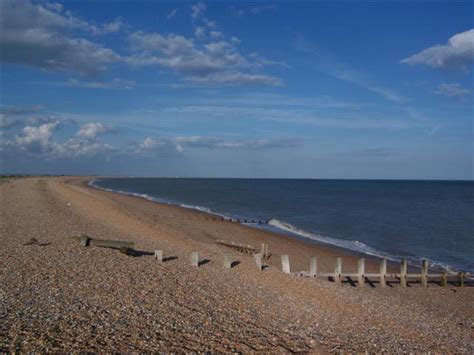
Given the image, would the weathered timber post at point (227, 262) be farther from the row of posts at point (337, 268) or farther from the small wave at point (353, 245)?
the small wave at point (353, 245)

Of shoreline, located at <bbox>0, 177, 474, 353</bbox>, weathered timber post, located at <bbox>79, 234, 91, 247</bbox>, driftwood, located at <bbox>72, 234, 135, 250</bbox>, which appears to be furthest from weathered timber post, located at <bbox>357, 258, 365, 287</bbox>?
weathered timber post, located at <bbox>79, 234, 91, 247</bbox>

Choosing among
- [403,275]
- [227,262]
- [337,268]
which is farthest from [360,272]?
[227,262]

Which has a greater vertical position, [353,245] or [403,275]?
[403,275]

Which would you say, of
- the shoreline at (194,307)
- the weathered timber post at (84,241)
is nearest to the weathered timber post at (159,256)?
the shoreline at (194,307)

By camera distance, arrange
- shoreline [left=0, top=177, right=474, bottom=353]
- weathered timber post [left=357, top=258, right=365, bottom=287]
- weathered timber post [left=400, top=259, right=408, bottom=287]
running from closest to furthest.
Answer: shoreline [left=0, top=177, right=474, bottom=353], weathered timber post [left=357, top=258, right=365, bottom=287], weathered timber post [left=400, top=259, right=408, bottom=287]

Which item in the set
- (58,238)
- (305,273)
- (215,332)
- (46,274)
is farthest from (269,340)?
(58,238)

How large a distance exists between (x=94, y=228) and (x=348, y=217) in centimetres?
3366

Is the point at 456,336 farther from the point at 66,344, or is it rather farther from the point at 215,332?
the point at 66,344

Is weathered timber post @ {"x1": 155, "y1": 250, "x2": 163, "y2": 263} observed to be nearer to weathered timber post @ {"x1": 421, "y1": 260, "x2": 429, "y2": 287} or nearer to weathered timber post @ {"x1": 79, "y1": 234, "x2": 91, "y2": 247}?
weathered timber post @ {"x1": 79, "y1": 234, "x2": 91, "y2": 247}

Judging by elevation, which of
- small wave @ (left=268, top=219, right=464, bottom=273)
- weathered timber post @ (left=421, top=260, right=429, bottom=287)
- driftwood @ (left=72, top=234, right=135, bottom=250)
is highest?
driftwood @ (left=72, top=234, right=135, bottom=250)

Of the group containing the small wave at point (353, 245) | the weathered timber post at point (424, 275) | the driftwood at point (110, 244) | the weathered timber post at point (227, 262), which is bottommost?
the small wave at point (353, 245)

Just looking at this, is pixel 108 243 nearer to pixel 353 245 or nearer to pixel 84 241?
pixel 84 241

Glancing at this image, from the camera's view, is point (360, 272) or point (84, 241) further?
point (360, 272)

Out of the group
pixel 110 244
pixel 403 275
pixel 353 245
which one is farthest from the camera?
pixel 353 245
